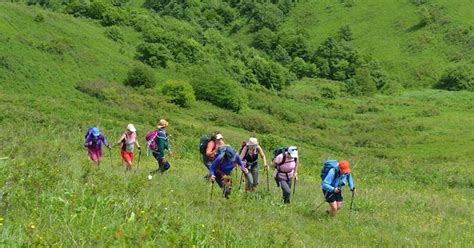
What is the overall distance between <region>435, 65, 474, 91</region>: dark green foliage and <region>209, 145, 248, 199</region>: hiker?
83258 millimetres

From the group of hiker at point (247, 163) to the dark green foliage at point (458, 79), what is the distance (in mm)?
80679

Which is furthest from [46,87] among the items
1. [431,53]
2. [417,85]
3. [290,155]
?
[431,53]

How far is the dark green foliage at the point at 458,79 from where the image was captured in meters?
89.4

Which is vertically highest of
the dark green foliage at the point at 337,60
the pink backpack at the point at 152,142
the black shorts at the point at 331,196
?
the dark green foliage at the point at 337,60

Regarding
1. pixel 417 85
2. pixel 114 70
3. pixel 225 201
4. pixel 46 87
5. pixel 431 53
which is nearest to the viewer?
pixel 225 201

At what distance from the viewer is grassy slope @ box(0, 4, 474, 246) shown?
26.7 ft

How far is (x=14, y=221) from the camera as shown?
23.9ft

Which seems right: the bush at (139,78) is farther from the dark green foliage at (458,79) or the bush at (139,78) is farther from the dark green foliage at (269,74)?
the dark green foliage at (458,79)

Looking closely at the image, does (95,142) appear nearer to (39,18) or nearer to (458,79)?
(39,18)

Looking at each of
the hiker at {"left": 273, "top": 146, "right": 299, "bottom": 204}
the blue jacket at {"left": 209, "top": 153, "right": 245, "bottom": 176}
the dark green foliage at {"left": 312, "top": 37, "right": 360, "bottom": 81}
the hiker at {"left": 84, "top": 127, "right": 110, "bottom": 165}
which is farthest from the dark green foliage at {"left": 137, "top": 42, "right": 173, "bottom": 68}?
the blue jacket at {"left": 209, "top": 153, "right": 245, "bottom": 176}

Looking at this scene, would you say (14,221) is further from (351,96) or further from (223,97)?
(351,96)

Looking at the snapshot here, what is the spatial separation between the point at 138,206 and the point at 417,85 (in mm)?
94666

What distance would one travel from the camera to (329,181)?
45.5 feet

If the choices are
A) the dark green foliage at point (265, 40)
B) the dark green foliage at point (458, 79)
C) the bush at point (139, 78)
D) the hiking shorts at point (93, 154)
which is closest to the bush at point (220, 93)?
the bush at point (139, 78)
